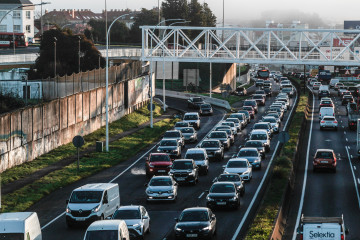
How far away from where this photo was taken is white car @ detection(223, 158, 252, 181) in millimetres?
46125

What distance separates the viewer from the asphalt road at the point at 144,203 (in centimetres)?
3344

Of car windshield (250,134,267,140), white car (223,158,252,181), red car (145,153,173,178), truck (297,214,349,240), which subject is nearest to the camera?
truck (297,214,349,240)

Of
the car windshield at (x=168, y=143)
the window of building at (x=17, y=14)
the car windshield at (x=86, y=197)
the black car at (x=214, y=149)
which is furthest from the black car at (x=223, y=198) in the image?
the window of building at (x=17, y=14)

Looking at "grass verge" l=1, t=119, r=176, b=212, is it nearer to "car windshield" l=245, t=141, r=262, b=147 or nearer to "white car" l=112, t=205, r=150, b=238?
"white car" l=112, t=205, r=150, b=238

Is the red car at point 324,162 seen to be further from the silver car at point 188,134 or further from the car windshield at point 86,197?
the car windshield at point 86,197

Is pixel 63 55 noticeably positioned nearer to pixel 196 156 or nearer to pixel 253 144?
pixel 253 144

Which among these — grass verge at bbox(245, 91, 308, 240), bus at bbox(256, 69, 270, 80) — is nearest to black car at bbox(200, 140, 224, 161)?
grass verge at bbox(245, 91, 308, 240)

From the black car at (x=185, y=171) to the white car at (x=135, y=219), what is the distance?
1346cm

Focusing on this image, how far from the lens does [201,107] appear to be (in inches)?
3561

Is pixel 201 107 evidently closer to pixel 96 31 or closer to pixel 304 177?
pixel 304 177

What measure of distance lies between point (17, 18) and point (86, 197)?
14644cm

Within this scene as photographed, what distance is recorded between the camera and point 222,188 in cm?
3831

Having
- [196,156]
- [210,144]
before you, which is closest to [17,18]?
[210,144]

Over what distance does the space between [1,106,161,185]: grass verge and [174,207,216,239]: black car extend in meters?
17.2
